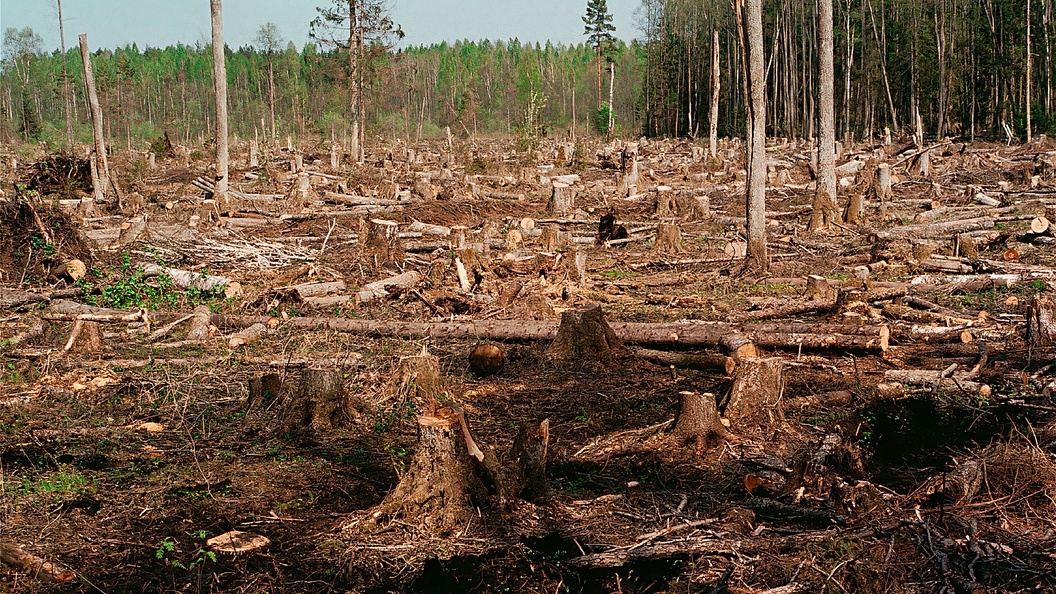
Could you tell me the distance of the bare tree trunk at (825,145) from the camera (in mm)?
16781

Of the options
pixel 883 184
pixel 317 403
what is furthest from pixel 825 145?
pixel 317 403

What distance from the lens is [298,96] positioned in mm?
50500

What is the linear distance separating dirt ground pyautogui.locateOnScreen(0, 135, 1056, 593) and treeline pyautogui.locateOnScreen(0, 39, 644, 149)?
2817cm

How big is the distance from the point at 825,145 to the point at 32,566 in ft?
56.0

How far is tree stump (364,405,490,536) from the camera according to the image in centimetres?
490

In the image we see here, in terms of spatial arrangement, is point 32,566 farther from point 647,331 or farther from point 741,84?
point 741,84

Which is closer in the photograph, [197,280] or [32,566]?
[32,566]

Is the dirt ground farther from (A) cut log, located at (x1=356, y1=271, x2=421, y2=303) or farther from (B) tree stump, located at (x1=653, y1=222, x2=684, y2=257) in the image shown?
(B) tree stump, located at (x1=653, y1=222, x2=684, y2=257)

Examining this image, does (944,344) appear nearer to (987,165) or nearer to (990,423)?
(990,423)

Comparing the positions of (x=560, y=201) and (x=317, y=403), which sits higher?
(x=560, y=201)

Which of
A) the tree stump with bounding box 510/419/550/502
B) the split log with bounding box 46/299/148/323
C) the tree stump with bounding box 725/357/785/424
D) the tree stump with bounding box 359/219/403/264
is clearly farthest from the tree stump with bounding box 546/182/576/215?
the tree stump with bounding box 510/419/550/502

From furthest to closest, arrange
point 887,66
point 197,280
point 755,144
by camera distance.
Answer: point 887,66, point 755,144, point 197,280

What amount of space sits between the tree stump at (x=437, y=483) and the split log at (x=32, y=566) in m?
1.54

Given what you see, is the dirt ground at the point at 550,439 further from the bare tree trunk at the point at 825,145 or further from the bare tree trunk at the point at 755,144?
the bare tree trunk at the point at 825,145
